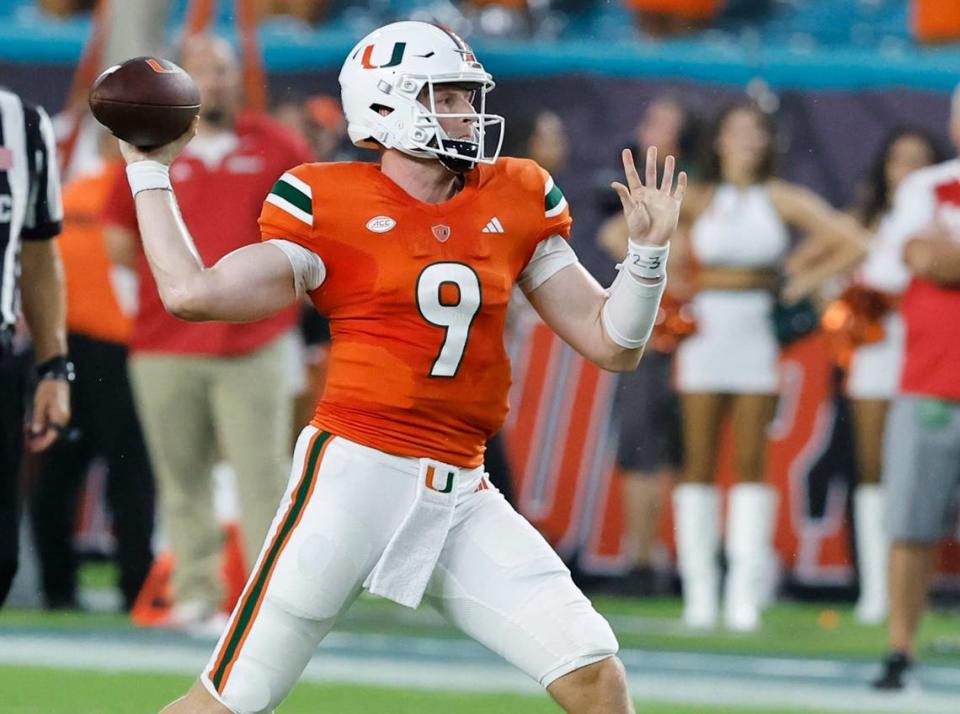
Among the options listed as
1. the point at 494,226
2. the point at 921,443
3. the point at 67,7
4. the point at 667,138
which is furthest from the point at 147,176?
the point at 67,7

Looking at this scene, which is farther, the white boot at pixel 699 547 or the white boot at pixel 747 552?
the white boot at pixel 699 547

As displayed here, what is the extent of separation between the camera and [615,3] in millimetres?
12875

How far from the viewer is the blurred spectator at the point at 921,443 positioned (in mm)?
6867

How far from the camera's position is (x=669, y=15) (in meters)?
11.9

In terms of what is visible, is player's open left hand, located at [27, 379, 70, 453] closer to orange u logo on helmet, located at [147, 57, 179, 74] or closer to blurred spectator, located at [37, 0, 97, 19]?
orange u logo on helmet, located at [147, 57, 179, 74]

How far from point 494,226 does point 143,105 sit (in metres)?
0.74

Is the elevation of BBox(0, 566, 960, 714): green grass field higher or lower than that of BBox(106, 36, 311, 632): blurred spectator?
lower

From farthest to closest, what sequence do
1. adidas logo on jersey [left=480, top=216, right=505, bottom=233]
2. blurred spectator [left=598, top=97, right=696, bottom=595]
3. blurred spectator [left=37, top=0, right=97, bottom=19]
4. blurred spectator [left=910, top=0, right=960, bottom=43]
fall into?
1. blurred spectator [left=37, top=0, right=97, bottom=19]
2. blurred spectator [left=910, top=0, right=960, bottom=43]
3. blurred spectator [left=598, top=97, right=696, bottom=595]
4. adidas logo on jersey [left=480, top=216, right=505, bottom=233]

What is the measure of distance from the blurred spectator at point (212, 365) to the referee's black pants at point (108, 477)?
2.03 feet

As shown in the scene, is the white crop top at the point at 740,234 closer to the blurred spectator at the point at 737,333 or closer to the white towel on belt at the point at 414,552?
the blurred spectator at the point at 737,333

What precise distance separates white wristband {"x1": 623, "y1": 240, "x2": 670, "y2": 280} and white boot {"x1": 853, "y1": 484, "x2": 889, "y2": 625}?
488 cm

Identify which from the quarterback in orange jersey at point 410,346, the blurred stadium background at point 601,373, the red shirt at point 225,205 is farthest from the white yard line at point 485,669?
the quarterback in orange jersey at point 410,346

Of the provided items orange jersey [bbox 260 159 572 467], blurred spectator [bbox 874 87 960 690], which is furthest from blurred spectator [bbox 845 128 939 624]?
orange jersey [bbox 260 159 572 467]

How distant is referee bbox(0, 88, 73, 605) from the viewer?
16.5 feet
